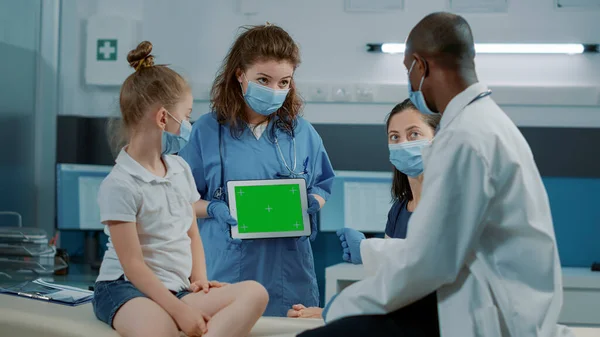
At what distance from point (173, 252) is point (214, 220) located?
57cm

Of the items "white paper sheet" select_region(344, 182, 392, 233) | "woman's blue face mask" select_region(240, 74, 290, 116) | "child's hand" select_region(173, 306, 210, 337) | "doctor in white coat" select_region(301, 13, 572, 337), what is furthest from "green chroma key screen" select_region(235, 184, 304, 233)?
"white paper sheet" select_region(344, 182, 392, 233)

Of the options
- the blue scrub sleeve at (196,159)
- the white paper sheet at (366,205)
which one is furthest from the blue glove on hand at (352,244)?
the white paper sheet at (366,205)

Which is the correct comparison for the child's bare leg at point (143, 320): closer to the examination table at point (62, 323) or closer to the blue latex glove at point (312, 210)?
the examination table at point (62, 323)

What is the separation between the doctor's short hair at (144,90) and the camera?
1979 mm

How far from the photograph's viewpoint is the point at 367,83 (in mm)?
4109

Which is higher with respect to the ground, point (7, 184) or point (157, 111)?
point (157, 111)

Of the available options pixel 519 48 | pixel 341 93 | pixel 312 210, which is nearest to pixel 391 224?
pixel 312 210

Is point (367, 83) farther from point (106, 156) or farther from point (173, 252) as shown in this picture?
point (173, 252)

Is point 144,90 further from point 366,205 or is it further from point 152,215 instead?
point 366,205

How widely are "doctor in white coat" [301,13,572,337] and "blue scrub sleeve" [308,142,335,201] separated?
1.07m

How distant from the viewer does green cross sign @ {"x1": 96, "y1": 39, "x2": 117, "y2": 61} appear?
431 cm

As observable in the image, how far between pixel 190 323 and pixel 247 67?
975mm

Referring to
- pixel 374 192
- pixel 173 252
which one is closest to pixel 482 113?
pixel 173 252

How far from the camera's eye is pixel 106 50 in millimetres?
4328
